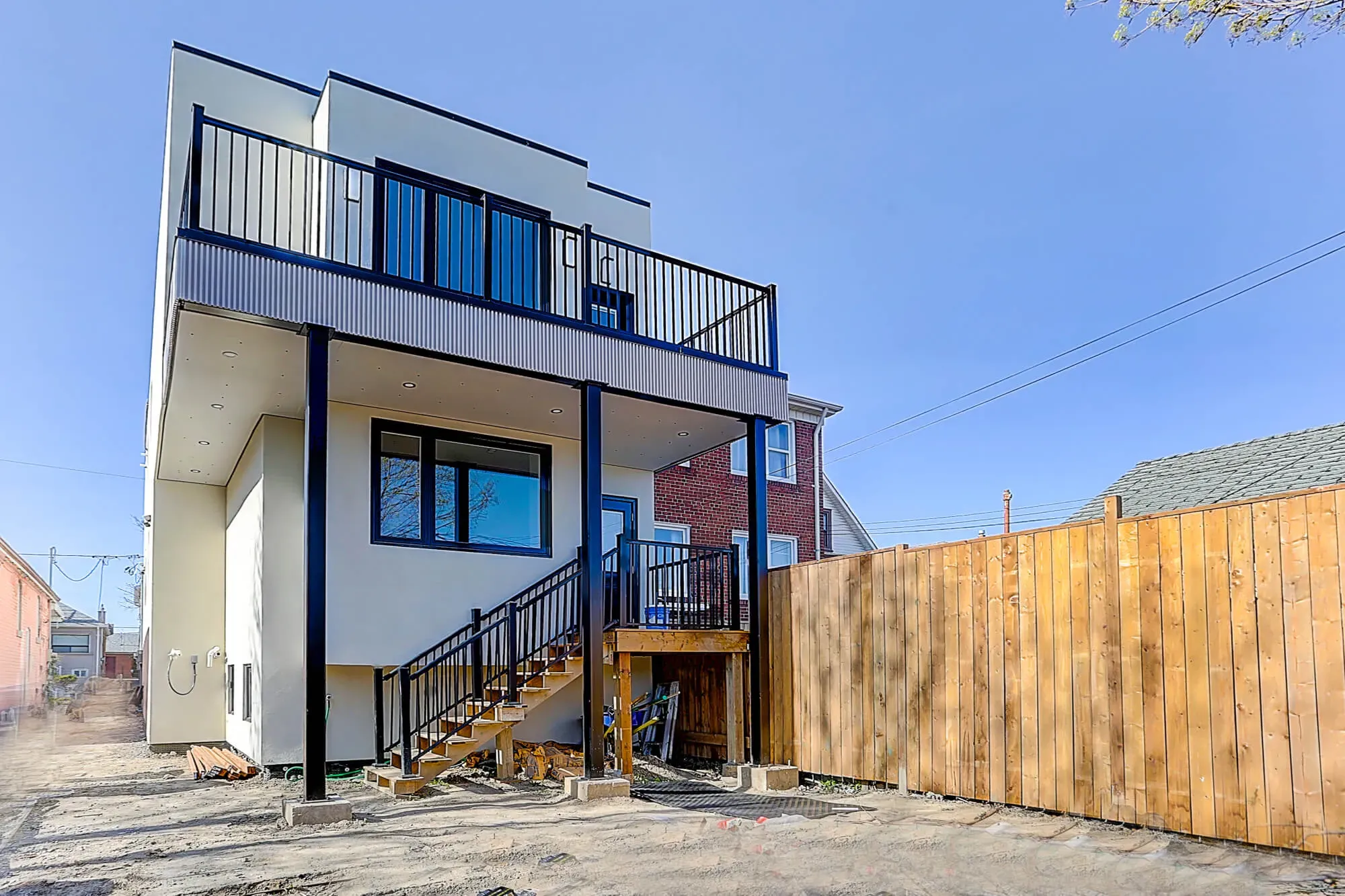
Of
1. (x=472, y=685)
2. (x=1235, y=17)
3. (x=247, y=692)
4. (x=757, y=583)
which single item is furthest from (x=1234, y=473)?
(x=247, y=692)

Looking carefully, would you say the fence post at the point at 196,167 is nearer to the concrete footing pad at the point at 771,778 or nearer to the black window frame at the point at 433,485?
the black window frame at the point at 433,485

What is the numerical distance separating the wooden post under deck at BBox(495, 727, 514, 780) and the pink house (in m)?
12.0

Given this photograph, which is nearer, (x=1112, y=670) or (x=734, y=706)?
(x=1112, y=670)

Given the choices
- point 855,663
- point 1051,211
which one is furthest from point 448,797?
point 1051,211

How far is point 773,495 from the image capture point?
63.0ft

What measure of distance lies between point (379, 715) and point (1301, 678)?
319 inches

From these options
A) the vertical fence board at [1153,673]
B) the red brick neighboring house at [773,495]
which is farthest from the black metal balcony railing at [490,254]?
the red brick neighboring house at [773,495]

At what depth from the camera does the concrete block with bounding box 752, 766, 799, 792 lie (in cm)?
921

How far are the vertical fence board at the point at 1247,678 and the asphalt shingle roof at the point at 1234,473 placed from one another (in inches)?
197

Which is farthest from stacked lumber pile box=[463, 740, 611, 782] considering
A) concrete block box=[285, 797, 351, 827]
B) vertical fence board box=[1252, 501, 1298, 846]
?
vertical fence board box=[1252, 501, 1298, 846]

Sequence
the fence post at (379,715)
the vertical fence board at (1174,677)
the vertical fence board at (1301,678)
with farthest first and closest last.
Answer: the fence post at (379,715) < the vertical fence board at (1174,677) < the vertical fence board at (1301,678)

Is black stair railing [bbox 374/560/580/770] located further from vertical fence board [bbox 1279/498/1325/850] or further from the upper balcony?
vertical fence board [bbox 1279/498/1325/850]

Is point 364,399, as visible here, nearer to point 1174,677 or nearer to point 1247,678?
point 1174,677

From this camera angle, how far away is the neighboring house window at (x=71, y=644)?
4516 centimetres
